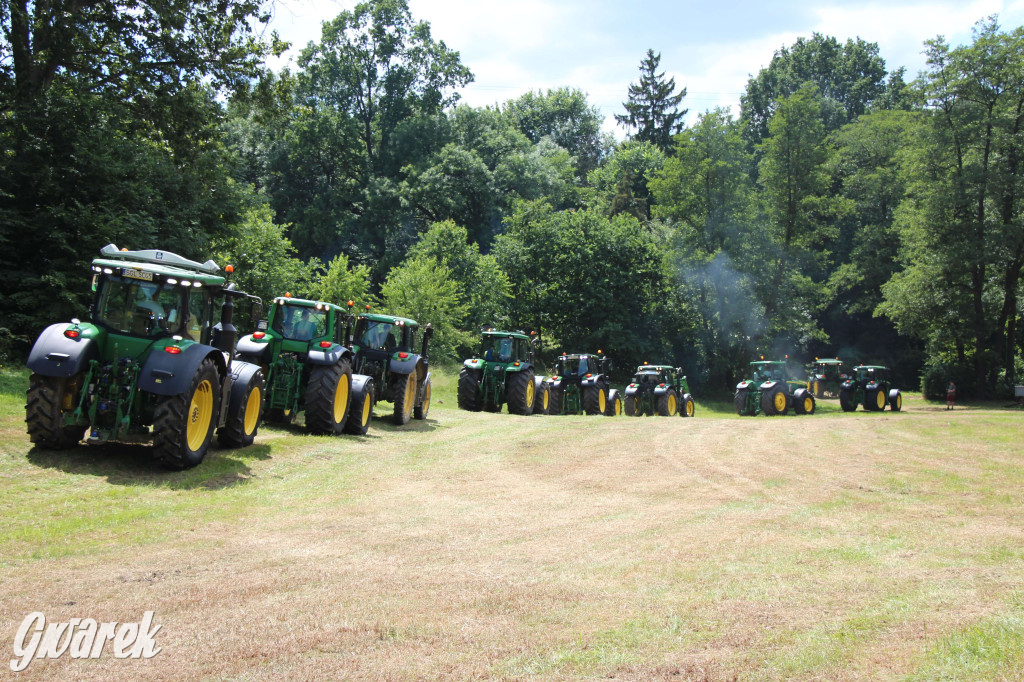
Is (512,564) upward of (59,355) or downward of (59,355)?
downward

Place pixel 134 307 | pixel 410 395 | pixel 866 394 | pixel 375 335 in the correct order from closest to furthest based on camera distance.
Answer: pixel 134 307 < pixel 410 395 < pixel 375 335 < pixel 866 394

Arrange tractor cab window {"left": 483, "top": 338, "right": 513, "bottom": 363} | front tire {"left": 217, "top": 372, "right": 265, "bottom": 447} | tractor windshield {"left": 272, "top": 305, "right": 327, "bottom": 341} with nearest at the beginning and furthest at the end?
front tire {"left": 217, "top": 372, "right": 265, "bottom": 447}, tractor windshield {"left": 272, "top": 305, "right": 327, "bottom": 341}, tractor cab window {"left": 483, "top": 338, "right": 513, "bottom": 363}

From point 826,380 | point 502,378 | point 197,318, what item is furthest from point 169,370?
point 826,380

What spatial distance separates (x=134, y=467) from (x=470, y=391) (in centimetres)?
1316

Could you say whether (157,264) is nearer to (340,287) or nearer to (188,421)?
(188,421)

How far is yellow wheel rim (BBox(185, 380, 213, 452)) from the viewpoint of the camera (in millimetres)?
9452

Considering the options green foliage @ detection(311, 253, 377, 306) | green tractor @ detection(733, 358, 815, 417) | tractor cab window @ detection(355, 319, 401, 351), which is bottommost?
green tractor @ detection(733, 358, 815, 417)

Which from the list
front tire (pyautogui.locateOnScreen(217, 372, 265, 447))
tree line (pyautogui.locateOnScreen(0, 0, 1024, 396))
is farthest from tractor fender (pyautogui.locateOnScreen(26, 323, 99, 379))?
tree line (pyautogui.locateOnScreen(0, 0, 1024, 396))

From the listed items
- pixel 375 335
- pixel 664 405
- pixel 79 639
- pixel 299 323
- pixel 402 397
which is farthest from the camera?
pixel 664 405

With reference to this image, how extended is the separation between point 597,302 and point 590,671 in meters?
35.0

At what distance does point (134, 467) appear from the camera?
9.25 metres

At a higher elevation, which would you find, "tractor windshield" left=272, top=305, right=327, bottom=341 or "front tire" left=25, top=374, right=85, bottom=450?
"tractor windshield" left=272, top=305, right=327, bottom=341

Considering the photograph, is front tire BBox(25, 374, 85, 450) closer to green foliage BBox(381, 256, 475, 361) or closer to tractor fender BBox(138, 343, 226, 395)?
tractor fender BBox(138, 343, 226, 395)

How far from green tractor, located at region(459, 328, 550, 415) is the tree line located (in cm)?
774
